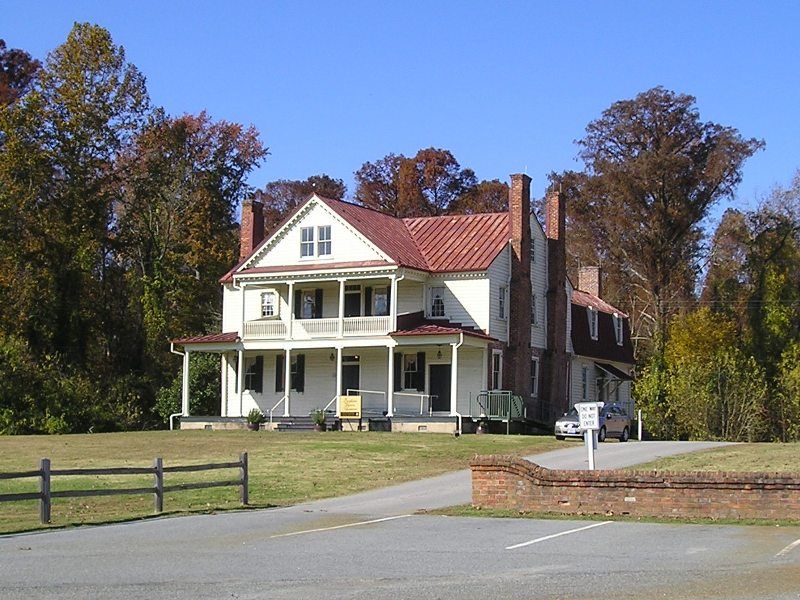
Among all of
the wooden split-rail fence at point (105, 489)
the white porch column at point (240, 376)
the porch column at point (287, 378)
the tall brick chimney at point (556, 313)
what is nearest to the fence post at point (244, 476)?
the wooden split-rail fence at point (105, 489)

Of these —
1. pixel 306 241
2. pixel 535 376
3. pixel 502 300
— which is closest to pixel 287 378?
pixel 306 241

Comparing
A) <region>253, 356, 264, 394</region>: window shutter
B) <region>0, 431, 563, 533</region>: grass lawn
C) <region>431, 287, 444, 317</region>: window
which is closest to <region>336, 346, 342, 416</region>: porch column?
<region>0, 431, 563, 533</region>: grass lawn

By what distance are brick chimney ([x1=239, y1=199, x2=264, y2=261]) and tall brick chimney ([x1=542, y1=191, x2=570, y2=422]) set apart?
12.7m

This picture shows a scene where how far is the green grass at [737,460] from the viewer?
96.1ft

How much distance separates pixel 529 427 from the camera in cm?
4916

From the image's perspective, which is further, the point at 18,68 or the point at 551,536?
the point at 18,68

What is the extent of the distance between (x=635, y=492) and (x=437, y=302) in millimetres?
28954

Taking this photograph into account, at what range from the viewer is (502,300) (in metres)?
50.2

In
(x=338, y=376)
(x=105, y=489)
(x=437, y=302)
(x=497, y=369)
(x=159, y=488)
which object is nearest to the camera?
(x=159, y=488)

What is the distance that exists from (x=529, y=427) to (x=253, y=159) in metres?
24.4

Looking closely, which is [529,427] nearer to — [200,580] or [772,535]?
[772,535]

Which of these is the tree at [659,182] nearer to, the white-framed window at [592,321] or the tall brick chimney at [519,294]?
the white-framed window at [592,321]

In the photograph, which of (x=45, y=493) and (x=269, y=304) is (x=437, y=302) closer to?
(x=269, y=304)

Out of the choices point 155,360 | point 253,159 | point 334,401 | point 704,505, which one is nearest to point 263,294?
point 334,401
